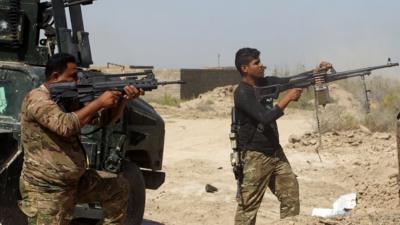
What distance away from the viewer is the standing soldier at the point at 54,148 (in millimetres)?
5395

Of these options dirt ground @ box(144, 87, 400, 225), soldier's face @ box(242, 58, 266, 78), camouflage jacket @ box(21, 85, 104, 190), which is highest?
soldier's face @ box(242, 58, 266, 78)

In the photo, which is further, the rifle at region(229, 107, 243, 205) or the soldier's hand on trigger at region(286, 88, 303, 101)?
the rifle at region(229, 107, 243, 205)

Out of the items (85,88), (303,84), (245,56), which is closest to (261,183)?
(303,84)

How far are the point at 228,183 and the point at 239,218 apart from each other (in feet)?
18.2

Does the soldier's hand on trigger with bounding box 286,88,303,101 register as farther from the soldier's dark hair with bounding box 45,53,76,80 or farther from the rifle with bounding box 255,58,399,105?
the soldier's dark hair with bounding box 45,53,76,80

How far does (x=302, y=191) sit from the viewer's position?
11.8 m

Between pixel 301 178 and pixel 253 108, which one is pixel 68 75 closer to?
pixel 253 108

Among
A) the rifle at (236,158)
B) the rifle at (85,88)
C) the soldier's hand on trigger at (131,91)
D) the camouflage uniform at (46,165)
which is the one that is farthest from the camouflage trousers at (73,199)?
the rifle at (236,158)

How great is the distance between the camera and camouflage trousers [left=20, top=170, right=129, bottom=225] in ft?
18.2

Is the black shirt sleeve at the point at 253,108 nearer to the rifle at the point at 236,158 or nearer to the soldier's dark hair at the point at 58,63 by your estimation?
the rifle at the point at 236,158

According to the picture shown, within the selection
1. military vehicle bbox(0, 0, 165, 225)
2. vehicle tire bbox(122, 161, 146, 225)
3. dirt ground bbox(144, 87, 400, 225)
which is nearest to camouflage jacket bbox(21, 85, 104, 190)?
military vehicle bbox(0, 0, 165, 225)

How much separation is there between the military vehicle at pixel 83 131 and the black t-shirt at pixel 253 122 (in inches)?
45.3

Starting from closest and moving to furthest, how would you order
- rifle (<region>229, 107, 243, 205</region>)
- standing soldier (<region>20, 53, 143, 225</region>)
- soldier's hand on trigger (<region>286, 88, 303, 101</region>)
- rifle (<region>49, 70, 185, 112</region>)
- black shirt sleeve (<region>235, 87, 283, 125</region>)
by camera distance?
standing soldier (<region>20, 53, 143, 225</region>) → rifle (<region>49, 70, 185, 112</region>) → black shirt sleeve (<region>235, 87, 283, 125</region>) → soldier's hand on trigger (<region>286, 88, 303, 101</region>) → rifle (<region>229, 107, 243, 205</region>)

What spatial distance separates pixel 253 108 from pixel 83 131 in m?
1.54
